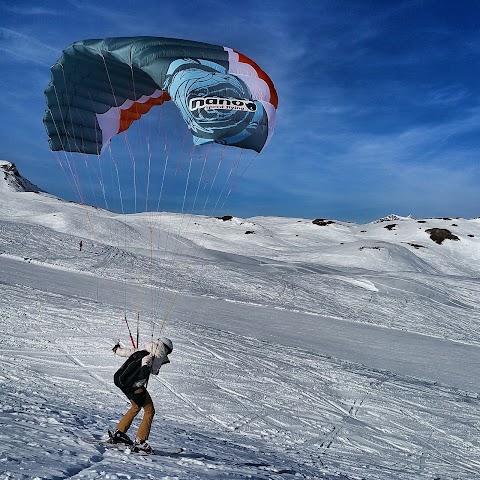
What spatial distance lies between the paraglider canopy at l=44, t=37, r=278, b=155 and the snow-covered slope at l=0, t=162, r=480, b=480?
4294mm

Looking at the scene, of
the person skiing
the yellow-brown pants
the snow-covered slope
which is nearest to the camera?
the person skiing

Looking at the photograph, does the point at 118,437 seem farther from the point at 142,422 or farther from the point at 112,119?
the point at 112,119

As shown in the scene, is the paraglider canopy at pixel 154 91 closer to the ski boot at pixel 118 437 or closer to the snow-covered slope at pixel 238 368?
the snow-covered slope at pixel 238 368

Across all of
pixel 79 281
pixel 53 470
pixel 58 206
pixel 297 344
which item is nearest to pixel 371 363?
pixel 297 344

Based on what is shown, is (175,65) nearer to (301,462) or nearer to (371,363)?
(301,462)

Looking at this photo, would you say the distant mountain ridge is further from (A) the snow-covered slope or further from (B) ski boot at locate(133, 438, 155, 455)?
(B) ski boot at locate(133, 438, 155, 455)

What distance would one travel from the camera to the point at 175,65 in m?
9.59

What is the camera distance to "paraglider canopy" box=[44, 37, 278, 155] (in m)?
9.47

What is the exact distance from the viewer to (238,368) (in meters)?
11.7

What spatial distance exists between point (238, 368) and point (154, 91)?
24.8ft

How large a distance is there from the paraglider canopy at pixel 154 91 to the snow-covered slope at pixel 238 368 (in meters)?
4.29

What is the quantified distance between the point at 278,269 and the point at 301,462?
28.7m

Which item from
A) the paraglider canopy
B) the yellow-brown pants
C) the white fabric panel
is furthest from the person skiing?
the white fabric panel

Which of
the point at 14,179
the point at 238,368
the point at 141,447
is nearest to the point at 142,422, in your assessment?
the point at 141,447
